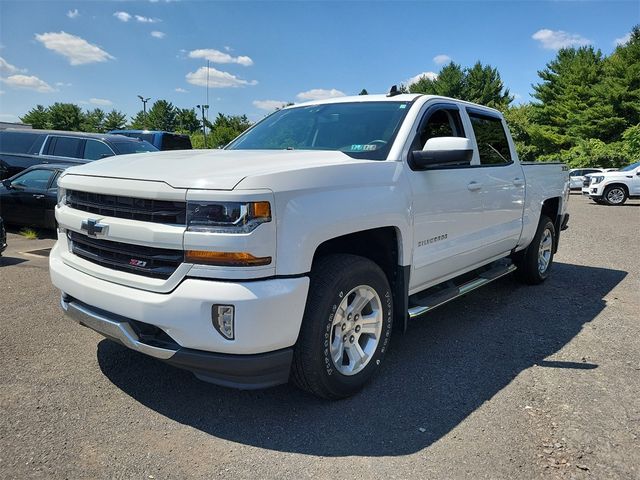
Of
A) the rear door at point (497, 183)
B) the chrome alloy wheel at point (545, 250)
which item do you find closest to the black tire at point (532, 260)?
the chrome alloy wheel at point (545, 250)

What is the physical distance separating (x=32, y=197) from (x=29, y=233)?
66cm

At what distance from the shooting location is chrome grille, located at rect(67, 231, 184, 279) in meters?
2.69

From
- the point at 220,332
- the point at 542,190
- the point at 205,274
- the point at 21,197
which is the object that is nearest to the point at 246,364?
the point at 220,332

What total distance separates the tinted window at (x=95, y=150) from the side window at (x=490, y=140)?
7.75 meters

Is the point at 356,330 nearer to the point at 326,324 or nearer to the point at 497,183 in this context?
the point at 326,324

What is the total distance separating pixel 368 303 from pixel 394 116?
1466mm

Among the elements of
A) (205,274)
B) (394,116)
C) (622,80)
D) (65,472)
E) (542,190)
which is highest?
(622,80)

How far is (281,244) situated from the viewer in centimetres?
264

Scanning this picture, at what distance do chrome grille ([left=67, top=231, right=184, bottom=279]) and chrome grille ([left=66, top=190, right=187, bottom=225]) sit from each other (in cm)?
16

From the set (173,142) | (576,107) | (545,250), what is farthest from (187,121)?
(545,250)

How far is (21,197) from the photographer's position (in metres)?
8.70

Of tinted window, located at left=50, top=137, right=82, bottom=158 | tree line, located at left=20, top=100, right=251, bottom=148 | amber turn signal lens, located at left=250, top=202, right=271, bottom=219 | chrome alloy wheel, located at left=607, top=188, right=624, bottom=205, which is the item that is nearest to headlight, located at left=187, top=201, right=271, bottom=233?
amber turn signal lens, located at left=250, top=202, right=271, bottom=219

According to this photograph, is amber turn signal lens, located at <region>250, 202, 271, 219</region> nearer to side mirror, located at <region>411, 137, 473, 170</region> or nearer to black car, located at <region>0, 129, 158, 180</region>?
side mirror, located at <region>411, 137, 473, 170</region>

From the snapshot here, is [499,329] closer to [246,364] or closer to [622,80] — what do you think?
[246,364]
